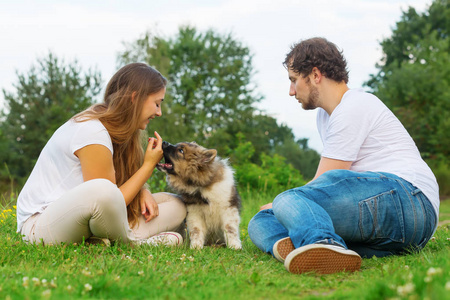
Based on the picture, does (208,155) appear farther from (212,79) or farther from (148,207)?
(212,79)

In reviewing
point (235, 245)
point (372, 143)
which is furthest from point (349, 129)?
point (235, 245)

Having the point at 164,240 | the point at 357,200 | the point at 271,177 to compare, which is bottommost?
the point at 271,177

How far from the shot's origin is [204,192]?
461 centimetres

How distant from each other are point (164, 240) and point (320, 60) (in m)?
2.17

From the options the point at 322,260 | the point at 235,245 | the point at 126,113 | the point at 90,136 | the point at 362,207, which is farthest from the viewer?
the point at 235,245

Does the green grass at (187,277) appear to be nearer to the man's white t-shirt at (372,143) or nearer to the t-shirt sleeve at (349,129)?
the man's white t-shirt at (372,143)

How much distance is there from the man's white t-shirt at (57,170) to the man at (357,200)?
1.68 metres

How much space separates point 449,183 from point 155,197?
728 inches

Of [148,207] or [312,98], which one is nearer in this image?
[312,98]

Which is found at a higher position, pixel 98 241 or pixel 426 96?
pixel 426 96

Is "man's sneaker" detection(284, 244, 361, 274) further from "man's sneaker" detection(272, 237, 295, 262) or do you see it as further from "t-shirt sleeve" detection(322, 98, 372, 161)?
"t-shirt sleeve" detection(322, 98, 372, 161)

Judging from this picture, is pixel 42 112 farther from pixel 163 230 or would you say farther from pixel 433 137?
pixel 163 230

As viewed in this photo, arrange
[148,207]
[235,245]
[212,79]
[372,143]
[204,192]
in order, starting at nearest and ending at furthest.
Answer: [372,143], [148,207], [235,245], [204,192], [212,79]

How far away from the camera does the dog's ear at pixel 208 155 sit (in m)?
4.68
